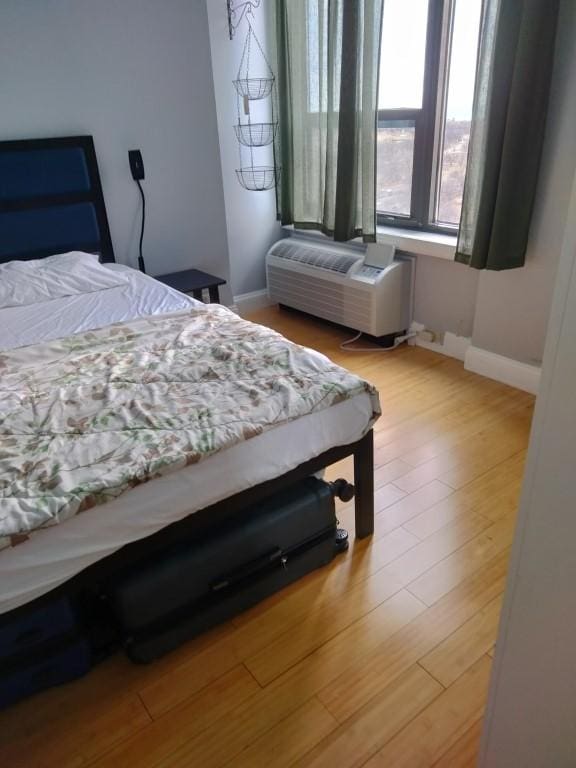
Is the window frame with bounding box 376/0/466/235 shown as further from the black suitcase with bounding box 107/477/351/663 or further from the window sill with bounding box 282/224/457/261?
the black suitcase with bounding box 107/477/351/663

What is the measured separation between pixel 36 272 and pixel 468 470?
2.35 metres

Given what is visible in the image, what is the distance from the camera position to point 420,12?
114 inches

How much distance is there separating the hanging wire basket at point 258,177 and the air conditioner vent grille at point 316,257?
46cm

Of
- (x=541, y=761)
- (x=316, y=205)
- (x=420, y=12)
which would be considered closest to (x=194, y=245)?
(x=316, y=205)

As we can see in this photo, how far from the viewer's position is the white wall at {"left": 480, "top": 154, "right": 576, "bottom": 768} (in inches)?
27.2

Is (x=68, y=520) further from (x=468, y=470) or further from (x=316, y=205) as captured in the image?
(x=316, y=205)

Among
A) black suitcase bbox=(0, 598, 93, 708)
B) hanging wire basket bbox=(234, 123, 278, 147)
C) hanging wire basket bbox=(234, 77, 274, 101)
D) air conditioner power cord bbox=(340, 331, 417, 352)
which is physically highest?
hanging wire basket bbox=(234, 77, 274, 101)

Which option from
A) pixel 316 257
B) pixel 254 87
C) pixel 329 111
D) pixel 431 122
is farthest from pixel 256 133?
pixel 431 122

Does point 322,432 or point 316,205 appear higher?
point 316,205

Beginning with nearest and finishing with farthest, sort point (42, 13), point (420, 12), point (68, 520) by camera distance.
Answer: point (68, 520) < point (42, 13) < point (420, 12)

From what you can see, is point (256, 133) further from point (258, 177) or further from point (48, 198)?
point (48, 198)

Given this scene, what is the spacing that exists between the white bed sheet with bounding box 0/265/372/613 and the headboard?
2.21m

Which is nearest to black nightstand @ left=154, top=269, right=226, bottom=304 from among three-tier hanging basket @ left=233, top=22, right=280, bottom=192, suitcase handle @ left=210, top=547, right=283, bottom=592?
three-tier hanging basket @ left=233, top=22, right=280, bottom=192

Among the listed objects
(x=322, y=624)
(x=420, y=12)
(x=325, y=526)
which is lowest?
(x=322, y=624)
